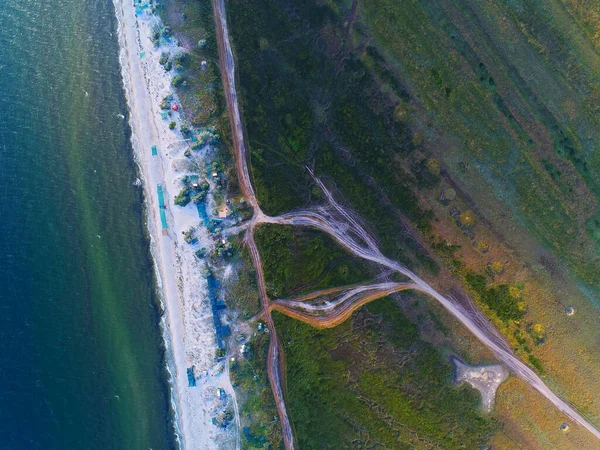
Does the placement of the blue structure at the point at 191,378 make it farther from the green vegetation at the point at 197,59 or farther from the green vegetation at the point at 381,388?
the green vegetation at the point at 197,59

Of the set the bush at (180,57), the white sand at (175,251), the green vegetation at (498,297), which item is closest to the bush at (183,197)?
the white sand at (175,251)

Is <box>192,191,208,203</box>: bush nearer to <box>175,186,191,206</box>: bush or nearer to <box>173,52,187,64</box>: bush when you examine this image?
<box>175,186,191,206</box>: bush

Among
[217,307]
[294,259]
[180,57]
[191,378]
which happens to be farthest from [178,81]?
[191,378]

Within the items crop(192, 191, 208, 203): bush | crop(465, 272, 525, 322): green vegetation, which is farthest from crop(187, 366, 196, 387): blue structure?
crop(465, 272, 525, 322): green vegetation

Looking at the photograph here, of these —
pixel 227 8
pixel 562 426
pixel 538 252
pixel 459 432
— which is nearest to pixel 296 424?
Answer: pixel 459 432

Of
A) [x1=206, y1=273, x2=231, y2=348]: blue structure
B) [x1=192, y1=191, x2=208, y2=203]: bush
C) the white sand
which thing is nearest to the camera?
[x1=192, y1=191, x2=208, y2=203]: bush

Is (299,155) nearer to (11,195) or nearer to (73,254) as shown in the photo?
(73,254)

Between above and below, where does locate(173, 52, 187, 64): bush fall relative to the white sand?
above
